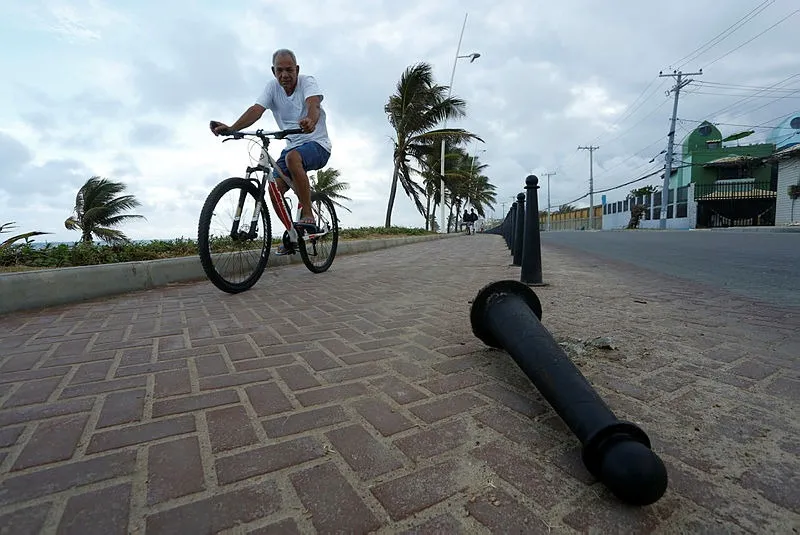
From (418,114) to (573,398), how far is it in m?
20.3

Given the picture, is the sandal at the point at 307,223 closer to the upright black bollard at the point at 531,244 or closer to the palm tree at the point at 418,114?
the upright black bollard at the point at 531,244

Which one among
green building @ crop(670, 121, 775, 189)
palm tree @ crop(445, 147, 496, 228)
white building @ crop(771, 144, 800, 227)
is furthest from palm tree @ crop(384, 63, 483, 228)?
green building @ crop(670, 121, 775, 189)

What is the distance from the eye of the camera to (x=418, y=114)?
65.5 ft

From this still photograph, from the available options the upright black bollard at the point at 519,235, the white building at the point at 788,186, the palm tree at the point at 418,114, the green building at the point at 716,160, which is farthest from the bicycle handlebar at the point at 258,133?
the green building at the point at 716,160

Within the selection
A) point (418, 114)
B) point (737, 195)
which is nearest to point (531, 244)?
point (418, 114)

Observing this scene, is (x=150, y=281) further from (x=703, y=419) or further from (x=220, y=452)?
(x=703, y=419)

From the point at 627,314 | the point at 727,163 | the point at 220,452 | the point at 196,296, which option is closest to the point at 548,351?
the point at 220,452

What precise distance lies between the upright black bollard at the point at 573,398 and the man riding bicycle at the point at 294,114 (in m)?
2.79

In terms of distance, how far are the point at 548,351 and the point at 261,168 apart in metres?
3.35

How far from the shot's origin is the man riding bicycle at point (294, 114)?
4.03m

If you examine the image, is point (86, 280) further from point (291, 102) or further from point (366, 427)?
point (366, 427)

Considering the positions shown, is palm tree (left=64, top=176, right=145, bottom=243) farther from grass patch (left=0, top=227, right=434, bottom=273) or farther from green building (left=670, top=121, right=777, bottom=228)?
green building (left=670, top=121, right=777, bottom=228)

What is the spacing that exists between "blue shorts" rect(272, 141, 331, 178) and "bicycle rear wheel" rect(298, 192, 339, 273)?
0.59m

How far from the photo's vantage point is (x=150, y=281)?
4234 mm
